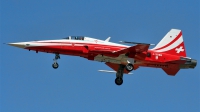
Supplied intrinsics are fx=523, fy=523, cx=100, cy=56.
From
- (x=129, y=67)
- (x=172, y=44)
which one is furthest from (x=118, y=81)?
(x=172, y=44)

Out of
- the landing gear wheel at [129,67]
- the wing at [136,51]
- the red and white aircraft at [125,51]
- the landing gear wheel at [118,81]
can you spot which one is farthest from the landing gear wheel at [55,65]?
the landing gear wheel at [118,81]

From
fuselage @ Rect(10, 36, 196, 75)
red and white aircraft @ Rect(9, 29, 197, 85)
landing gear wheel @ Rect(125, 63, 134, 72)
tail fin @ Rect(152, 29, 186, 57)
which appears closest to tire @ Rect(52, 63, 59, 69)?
red and white aircraft @ Rect(9, 29, 197, 85)

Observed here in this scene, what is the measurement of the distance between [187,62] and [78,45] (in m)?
8.45

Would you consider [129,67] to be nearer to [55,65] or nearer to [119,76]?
[119,76]

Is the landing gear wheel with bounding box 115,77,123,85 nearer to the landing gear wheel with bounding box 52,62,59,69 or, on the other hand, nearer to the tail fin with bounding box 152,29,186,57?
the tail fin with bounding box 152,29,186,57

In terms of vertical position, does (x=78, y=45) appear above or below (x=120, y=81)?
above

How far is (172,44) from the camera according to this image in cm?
4069

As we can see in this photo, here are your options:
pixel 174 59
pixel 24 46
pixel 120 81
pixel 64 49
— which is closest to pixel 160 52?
pixel 174 59

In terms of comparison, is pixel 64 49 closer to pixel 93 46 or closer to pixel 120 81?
pixel 93 46

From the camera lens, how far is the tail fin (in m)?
40.5

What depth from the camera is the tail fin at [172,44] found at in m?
40.5

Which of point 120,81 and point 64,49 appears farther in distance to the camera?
point 120,81

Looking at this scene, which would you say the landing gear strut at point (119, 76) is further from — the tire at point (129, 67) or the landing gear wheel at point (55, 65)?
the landing gear wheel at point (55, 65)

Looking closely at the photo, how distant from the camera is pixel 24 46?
126 ft
